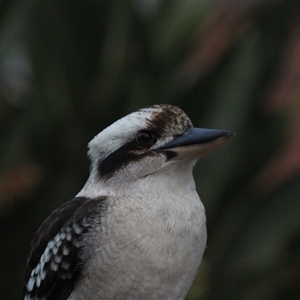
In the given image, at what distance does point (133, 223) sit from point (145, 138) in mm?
283

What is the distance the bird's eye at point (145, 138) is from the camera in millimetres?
2426

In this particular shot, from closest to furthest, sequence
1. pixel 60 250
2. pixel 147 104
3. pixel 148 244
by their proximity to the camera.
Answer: pixel 148 244, pixel 60 250, pixel 147 104

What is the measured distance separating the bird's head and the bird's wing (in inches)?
5.1

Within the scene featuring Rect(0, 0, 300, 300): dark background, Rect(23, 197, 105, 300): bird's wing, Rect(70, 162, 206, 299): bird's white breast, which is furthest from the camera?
Rect(0, 0, 300, 300): dark background

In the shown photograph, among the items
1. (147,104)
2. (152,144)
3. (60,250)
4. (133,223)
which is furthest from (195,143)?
(147,104)

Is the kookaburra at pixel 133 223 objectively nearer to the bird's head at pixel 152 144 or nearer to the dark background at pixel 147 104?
the bird's head at pixel 152 144

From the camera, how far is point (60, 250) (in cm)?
241

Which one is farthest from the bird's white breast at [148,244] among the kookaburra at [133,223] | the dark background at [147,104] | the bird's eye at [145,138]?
the dark background at [147,104]

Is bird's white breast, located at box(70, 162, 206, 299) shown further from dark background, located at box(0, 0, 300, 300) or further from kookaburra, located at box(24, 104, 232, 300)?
dark background, located at box(0, 0, 300, 300)

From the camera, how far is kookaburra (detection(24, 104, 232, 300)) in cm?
226

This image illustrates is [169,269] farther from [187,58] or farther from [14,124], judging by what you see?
[187,58]

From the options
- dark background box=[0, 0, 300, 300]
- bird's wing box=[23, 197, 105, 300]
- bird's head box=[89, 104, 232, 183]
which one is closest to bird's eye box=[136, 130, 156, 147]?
bird's head box=[89, 104, 232, 183]

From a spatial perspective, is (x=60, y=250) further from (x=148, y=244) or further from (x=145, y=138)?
(x=145, y=138)

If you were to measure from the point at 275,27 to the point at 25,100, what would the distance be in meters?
1.48
